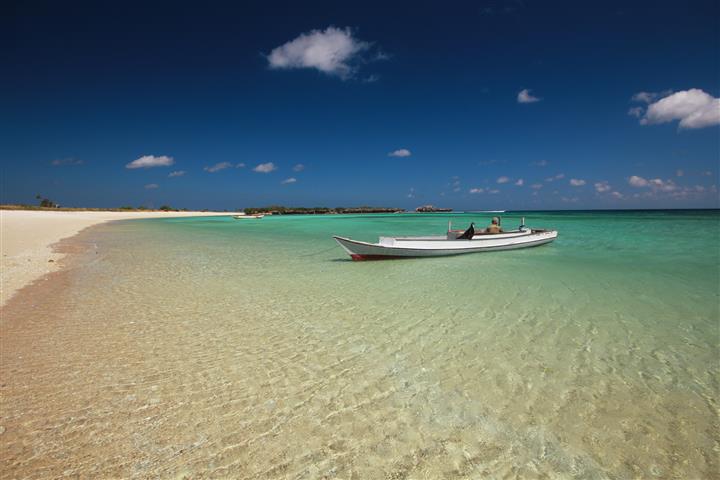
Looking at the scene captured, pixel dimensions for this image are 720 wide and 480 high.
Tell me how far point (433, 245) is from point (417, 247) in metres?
0.94

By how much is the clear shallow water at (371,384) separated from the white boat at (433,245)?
215 inches

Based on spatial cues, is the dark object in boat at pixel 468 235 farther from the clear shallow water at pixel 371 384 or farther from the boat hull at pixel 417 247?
the clear shallow water at pixel 371 384

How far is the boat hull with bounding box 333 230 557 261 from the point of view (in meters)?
15.5

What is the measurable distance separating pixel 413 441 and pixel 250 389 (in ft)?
7.59

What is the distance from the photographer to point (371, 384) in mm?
4926

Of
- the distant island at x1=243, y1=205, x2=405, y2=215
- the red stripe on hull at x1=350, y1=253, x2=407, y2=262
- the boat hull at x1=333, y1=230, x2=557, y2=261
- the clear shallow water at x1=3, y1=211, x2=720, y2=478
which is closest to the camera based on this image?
the clear shallow water at x1=3, y1=211, x2=720, y2=478

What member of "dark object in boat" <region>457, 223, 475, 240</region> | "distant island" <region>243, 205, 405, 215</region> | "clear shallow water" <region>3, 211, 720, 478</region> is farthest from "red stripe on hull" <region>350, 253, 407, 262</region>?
"distant island" <region>243, 205, 405, 215</region>

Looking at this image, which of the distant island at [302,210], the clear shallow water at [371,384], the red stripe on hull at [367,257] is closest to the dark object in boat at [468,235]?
the red stripe on hull at [367,257]

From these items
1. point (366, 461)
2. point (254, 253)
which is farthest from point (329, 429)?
point (254, 253)

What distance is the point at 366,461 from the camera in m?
3.47

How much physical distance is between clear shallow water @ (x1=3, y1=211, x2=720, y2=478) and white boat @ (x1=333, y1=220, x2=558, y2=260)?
547 cm

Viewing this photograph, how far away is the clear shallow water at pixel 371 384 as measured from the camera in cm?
350

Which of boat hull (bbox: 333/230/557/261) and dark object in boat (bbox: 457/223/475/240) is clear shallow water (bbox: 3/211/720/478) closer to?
boat hull (bbox: 333/230/557/261)

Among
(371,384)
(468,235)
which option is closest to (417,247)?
(468,235)
